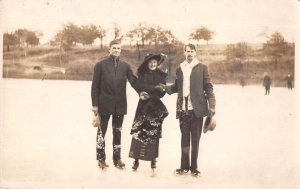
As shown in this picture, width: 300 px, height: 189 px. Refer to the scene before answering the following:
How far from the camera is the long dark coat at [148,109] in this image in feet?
7.27

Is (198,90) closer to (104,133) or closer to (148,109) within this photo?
(148,109)

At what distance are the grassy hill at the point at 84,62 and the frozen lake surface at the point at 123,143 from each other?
0.05 meters

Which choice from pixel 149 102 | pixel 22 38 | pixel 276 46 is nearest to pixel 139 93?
pixel 149 102

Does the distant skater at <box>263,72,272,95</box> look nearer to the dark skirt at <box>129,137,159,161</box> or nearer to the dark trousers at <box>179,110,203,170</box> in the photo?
the dark trousers at <box>179,110,203,170</box>

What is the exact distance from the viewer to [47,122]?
221 centimetres

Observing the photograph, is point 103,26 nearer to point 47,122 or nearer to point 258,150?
point 47,122

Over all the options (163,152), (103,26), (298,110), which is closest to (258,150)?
(298,110)

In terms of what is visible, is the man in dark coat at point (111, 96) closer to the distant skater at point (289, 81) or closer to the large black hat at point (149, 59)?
the large black hat at point (149, 59)

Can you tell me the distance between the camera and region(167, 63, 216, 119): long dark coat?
223cm

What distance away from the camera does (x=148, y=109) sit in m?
2.22

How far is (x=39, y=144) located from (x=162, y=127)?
2.10 feet

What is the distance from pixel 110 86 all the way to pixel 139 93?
6.1 inches

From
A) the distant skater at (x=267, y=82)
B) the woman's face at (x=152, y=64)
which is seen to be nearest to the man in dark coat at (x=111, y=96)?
the woman's face at (x=152, y=64)

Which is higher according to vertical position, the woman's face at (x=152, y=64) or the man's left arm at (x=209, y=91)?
the woman's face at (x=152, y=64)
